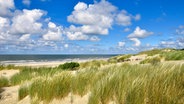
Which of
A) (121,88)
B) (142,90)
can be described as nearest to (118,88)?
(121,88)

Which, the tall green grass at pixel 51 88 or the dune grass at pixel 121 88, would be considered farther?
the tall green grass at pixel 51 88

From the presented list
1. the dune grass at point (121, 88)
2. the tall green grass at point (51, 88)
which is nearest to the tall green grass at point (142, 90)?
the dune grass at point (121, 88)

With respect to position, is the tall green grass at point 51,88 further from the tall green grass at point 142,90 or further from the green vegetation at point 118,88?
the tall green grass at point 142,90

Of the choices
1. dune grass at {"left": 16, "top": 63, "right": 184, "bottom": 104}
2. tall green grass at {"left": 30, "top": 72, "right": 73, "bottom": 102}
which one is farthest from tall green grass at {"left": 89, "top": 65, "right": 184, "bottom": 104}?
tall green grass at {"left": 30, "top": 72, "right": 73, "bottom": 102}

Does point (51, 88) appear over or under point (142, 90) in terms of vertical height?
under

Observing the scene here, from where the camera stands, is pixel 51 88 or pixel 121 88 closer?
pixel 121 88

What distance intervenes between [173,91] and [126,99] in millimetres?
873

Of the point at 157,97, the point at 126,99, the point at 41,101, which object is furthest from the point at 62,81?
the point at 157,97

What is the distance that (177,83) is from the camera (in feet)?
15.9

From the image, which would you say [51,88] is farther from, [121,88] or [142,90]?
[142,90]

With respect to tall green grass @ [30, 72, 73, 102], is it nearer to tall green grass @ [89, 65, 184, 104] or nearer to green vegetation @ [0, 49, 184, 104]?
green vegetation @ [0, 49, 184, 104]

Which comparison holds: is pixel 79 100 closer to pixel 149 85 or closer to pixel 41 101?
pixel 41 101

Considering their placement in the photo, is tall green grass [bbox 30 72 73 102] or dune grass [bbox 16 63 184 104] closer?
dune grass [bbox 16 63 184 104]

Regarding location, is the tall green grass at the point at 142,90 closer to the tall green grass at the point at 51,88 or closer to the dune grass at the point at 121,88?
the dune grass at the point at 121,88
